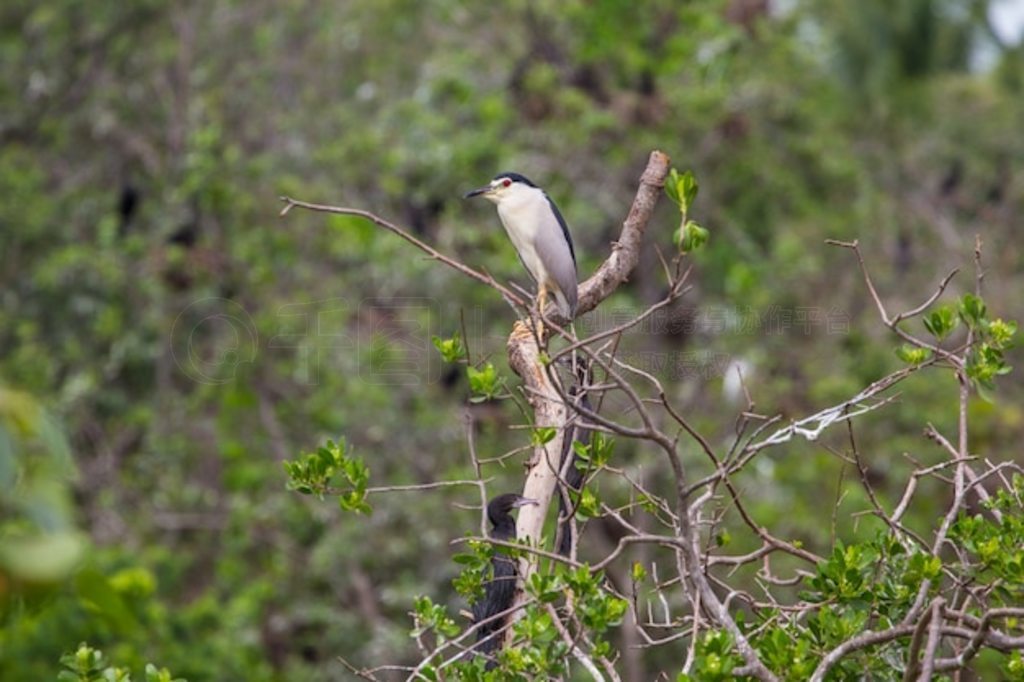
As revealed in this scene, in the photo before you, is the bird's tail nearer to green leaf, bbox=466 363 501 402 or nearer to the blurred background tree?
green leaf, bbox=466 363 501 402

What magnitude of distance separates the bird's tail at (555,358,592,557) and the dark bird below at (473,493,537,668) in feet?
0.36

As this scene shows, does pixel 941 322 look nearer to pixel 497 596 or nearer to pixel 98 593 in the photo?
pixel 497 596

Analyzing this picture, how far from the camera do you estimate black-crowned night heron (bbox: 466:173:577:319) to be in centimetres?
433

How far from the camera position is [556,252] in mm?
4383

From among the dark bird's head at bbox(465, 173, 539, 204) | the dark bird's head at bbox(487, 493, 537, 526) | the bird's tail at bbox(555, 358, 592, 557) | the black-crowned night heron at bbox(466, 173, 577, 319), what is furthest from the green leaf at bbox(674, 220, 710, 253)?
the dark bird's head at bbox(465, 173, 539, 204)

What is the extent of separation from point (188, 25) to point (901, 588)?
7999 millimetres

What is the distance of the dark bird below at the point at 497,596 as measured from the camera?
3141 millimetres

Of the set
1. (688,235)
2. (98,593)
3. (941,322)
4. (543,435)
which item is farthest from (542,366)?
(98,593)

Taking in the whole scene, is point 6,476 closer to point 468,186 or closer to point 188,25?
point 468,186

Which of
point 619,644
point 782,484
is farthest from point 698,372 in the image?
point 619,644

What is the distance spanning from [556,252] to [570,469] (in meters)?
1.07

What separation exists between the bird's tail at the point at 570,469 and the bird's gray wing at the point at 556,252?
0.78m

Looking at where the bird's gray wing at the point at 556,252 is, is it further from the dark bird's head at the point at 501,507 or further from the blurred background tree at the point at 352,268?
the blurred background tree at the point at 352,268

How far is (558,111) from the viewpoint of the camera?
863 centimetres
